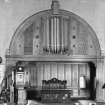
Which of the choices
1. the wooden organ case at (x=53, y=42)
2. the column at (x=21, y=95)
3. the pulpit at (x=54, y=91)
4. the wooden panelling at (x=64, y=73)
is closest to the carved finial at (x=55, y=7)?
the wooden organ case at (x=53, y=42)

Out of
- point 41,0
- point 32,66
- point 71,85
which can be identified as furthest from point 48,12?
point 71,85

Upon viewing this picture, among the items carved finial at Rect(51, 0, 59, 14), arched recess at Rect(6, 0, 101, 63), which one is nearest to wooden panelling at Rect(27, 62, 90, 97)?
arched recess at Rect(6, 0, 101, 63)

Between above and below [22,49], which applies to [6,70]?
below

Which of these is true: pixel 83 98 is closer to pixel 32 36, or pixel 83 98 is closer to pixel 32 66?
pixel 32 66

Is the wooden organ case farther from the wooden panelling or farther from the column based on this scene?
the column

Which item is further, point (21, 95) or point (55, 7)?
point (55, 7)

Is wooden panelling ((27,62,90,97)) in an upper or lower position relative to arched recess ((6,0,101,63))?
lower

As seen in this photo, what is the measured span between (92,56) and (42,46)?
51.6 inches

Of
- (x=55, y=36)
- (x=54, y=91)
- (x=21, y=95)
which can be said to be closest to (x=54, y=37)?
(x=55, y=36)

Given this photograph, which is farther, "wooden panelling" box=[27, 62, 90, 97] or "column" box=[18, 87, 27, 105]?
"wooden panelling" box=[27, 62, 90, 97]

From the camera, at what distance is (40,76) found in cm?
751

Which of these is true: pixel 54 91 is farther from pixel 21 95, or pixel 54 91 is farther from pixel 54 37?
pixel 54 37

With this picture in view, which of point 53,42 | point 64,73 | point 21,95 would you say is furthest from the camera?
point 64,73

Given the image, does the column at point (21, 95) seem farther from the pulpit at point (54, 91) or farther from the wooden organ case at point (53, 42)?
the pulpit at point (54, 91)
